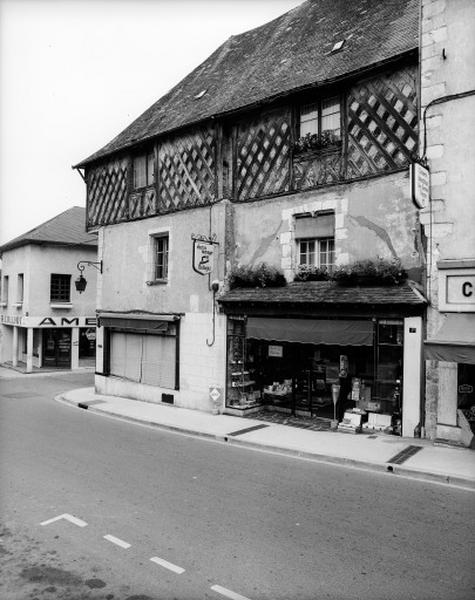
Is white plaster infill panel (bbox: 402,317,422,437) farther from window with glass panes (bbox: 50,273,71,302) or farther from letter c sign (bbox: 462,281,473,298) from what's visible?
window with glass panes (bbox: 50,273,71,302)

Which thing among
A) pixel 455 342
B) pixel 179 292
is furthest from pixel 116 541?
pixel 179 292

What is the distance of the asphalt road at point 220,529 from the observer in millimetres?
4473

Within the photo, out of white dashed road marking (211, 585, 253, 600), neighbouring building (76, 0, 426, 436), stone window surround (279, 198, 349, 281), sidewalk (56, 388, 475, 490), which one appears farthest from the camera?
stone window surround (279, 198, 349, 281)

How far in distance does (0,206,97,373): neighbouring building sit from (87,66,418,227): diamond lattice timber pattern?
8.39 meters

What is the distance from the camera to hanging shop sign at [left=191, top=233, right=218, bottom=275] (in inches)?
491

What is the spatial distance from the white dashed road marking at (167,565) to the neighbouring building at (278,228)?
6.51 m

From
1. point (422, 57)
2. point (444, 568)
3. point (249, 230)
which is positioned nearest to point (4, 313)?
point (249, 230)

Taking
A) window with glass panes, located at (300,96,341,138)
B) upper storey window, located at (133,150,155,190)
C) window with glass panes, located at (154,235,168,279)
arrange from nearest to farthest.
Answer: window with glass panes, located at (300,96,341,138), window with glass panes, located at (154,235,168,279), upper storey window, located at (133,150,155,190)

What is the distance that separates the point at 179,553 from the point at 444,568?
8.85ft

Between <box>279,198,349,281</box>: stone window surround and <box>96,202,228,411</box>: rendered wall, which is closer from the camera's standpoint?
<box>279,198,349,281</box>: stone window surround

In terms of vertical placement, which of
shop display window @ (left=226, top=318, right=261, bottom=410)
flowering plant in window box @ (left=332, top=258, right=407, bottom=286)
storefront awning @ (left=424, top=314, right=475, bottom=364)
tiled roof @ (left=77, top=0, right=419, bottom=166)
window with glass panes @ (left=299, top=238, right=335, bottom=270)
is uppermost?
tiled roof @ (left=77, top=0, right=419, bottom=166)

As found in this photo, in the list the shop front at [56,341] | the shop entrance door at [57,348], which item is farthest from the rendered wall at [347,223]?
the shop entrance door at [57,348]

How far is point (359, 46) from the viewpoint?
38.8 feet

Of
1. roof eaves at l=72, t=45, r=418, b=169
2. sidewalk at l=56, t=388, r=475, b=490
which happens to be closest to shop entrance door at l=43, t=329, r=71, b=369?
roof eaves at l=72, t=45, r=418, b=169
